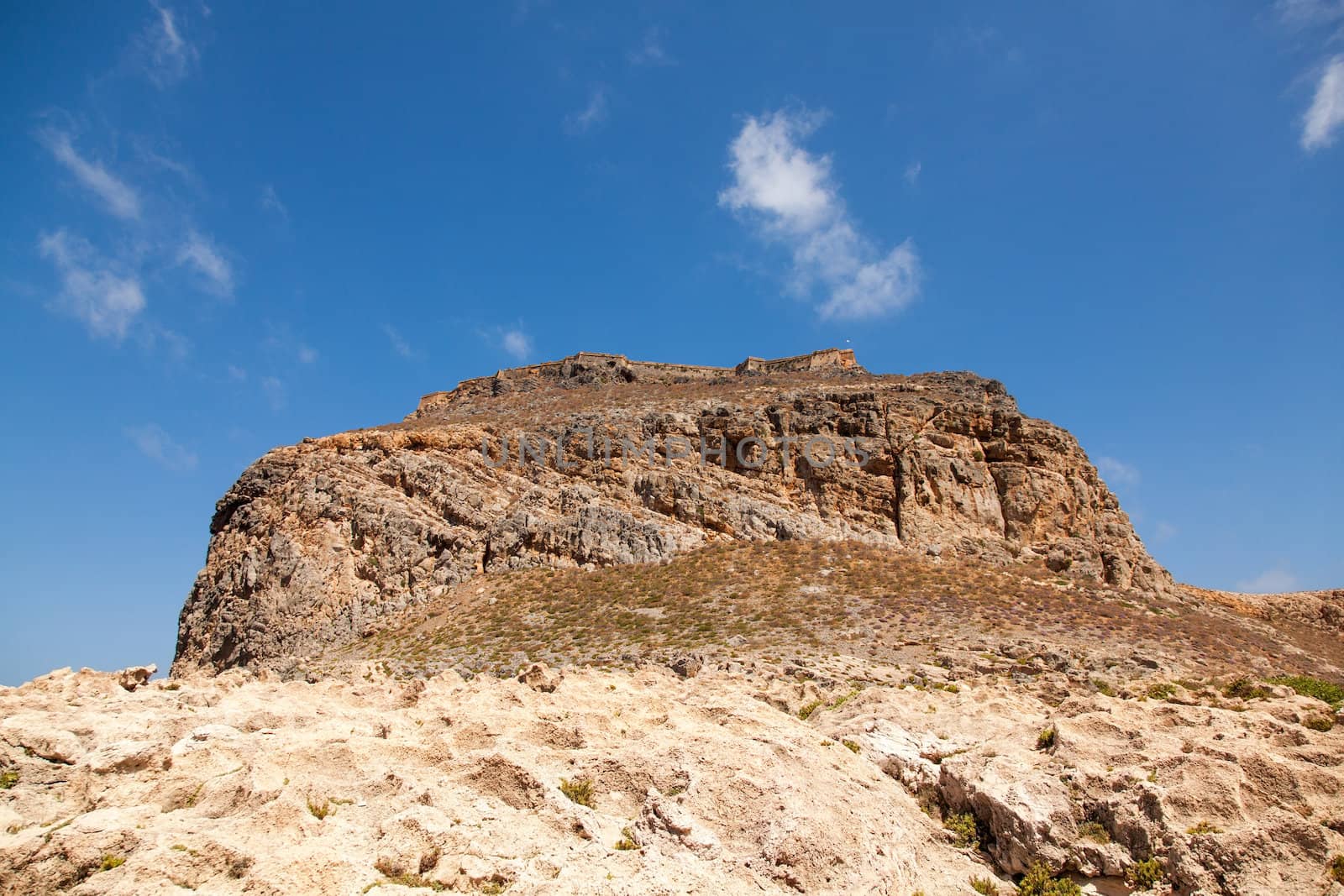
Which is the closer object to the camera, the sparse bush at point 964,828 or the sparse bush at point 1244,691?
the sparse bush at point 964,828

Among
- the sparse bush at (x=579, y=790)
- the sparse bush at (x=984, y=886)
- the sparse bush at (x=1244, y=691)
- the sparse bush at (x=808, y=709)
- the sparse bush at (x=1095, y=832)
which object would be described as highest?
the sparse bush at (x=1244, y=691)

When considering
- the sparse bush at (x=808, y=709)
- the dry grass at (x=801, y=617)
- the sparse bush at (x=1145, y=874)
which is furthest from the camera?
the dry grass at (x=801, y=617)

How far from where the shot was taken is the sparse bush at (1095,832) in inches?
347

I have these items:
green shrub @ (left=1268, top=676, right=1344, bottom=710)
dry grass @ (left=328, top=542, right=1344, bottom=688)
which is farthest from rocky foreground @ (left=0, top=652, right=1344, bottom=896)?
dry grass @ (left=328, top=542, right=1344, bottom=688)

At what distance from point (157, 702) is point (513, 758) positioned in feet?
24.7

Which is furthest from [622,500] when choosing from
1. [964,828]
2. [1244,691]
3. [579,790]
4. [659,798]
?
[659,798]

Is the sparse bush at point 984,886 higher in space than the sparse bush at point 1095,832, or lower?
lower

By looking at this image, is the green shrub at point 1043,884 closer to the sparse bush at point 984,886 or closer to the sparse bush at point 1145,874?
the sparse bush at point 984,886

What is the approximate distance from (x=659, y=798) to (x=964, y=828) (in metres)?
3.87

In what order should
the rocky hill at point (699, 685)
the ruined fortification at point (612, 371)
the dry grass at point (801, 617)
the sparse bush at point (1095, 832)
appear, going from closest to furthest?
the rocky hill at point (699, 685), the sparse bush at point (1095, 832), the dry grass at point (801, 617), the ruined fortification at point (612, 371)

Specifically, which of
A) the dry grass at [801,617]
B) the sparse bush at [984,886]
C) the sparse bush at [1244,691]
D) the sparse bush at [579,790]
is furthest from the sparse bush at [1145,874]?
the dry grass at [801,617]

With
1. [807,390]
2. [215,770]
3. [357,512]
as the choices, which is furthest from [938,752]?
[807,390]

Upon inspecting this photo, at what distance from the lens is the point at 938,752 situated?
1092 centimetres

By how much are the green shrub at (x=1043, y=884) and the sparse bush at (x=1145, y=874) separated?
1.77 ft
